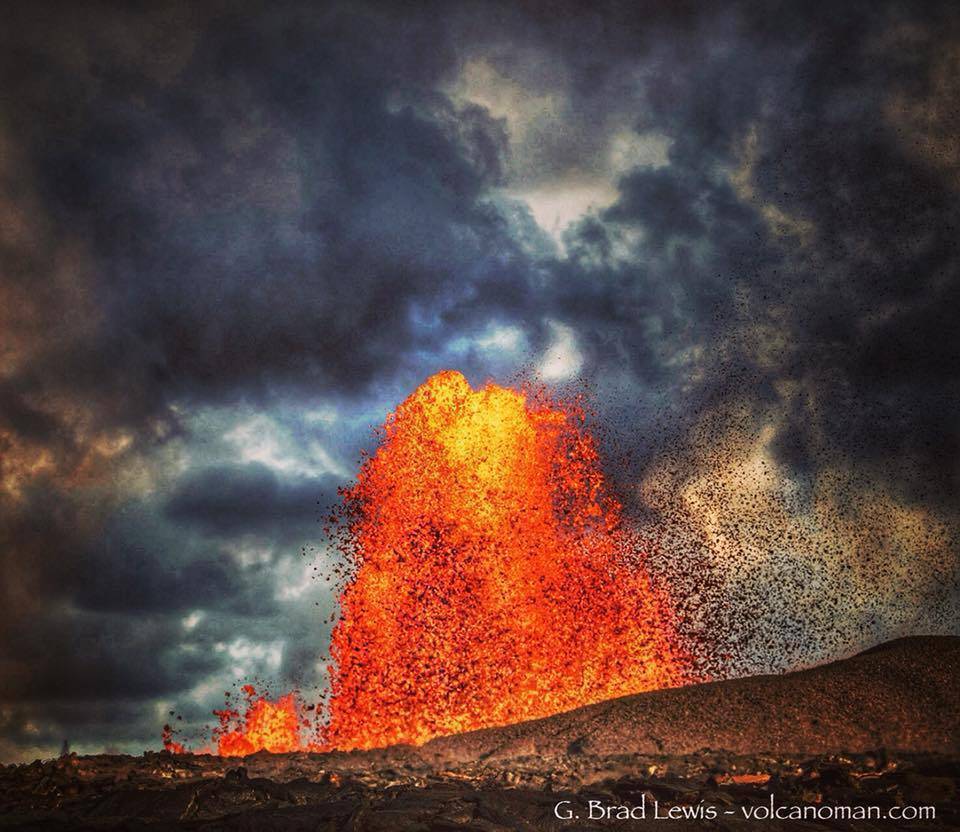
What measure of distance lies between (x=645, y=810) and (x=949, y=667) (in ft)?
44.1

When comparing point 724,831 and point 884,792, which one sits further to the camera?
point 884,792

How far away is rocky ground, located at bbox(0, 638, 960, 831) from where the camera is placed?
18.7 m

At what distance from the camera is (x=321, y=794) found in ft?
69.3

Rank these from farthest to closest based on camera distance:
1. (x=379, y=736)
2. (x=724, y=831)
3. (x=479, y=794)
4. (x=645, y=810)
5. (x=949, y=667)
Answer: (x=379, y=736), (x=949, y=667), (x=479, y=794), (x=645, y=810), (x=724, y=831)

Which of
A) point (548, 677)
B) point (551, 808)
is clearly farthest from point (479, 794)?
point (548, 677)

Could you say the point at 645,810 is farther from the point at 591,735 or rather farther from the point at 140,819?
the point at 140,819

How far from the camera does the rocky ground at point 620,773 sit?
1867 cm

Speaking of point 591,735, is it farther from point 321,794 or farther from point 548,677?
point 548,677

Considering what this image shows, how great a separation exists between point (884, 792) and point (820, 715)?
433 centimetres

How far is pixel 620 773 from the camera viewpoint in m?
21.8

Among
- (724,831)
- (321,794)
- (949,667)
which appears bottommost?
(724,831)

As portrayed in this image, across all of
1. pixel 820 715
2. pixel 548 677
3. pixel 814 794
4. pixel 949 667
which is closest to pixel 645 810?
pixel 814 794

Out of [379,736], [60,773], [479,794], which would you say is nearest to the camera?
[479,794]

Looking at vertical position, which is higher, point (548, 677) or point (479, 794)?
point (548, 677)
